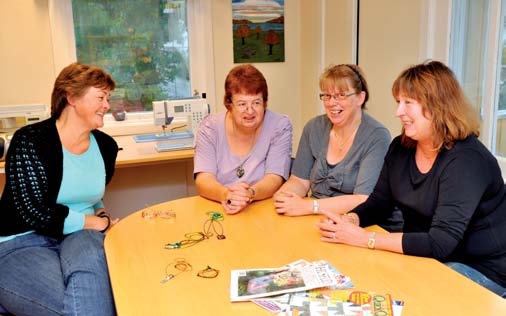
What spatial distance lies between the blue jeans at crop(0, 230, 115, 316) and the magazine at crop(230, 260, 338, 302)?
0.52 meters

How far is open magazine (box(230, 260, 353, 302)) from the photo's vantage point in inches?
48.1

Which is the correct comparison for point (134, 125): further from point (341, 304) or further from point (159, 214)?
point (341, 304)

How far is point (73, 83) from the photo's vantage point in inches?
77.1

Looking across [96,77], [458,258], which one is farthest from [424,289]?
[96,77]

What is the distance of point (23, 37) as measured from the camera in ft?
10.5

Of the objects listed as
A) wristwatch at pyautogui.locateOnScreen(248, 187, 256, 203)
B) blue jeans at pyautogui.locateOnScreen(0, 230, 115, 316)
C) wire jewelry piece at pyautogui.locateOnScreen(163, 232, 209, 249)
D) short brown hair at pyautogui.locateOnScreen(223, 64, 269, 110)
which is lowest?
blue jeans at pyautogui.locateOnScreen(0, 230, 115, 316)

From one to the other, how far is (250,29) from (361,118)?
1950mm

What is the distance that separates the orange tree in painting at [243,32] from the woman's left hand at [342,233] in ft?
7.99

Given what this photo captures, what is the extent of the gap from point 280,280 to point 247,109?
1.01 meters

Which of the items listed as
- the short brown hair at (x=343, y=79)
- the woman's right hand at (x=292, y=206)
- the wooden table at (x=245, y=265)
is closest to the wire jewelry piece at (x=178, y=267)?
the wooden table at (x=245, y=265)

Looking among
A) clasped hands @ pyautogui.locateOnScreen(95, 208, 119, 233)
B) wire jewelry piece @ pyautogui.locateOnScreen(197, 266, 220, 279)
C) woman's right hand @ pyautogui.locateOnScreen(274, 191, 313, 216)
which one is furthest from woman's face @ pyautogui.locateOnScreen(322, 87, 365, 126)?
clasped hands @ pyautogui.locateOnScreen(95, 208, 119, 233)

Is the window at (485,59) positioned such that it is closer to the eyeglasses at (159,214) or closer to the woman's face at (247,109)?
the woman's face at (247,109)

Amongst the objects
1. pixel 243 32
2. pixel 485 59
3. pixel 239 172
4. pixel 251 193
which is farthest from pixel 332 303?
pixel 243 32

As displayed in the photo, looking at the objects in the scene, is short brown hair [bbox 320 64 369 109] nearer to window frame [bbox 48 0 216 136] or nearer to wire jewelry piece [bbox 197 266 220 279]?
wire jewelry piece [bbox 197 266 220 279]
